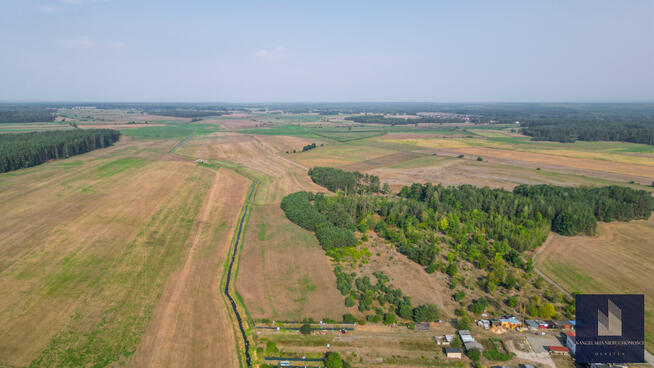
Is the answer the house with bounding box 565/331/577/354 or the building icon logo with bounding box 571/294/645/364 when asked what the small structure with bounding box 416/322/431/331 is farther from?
the building icon logo with bounding box 571/294/645/364

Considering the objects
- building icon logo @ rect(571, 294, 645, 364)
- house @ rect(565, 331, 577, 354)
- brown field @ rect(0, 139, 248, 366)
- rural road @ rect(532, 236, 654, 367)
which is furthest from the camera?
brown field @ rect(0, 139, 248, 366)

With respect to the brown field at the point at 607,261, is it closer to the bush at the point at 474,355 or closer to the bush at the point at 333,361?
A: the bush at the point at 474,355

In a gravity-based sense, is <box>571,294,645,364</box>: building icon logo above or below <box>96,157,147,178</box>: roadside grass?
below

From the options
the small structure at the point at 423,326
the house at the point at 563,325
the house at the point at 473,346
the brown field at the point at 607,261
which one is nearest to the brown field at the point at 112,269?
the small structure at the point at 423,326

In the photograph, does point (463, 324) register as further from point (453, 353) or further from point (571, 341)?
point (571, 341)

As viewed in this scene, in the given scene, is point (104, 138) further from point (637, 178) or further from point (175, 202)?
point (637, 178)

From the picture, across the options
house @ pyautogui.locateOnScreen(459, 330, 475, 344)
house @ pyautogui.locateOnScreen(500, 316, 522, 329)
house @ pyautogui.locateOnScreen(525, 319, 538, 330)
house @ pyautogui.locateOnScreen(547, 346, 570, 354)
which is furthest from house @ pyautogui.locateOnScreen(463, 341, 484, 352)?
house @ pyautogui.locateOnScreen(525, 319, 538, 330)

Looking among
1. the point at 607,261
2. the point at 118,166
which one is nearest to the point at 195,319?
the point at 607,261

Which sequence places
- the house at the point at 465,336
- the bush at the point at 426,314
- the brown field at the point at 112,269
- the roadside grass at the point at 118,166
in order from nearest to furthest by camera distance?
the brown field at the point at 112,269 → the house at the point at 465,336 → the bush at the point at 426,314 → the roadside grass at the point at 118,166
